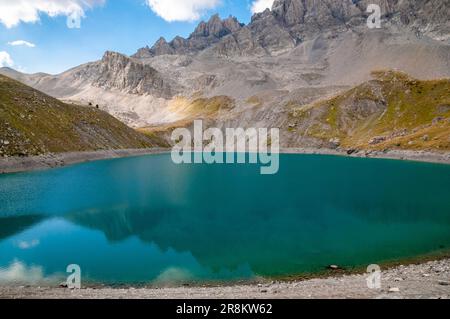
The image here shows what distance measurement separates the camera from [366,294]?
21109mm

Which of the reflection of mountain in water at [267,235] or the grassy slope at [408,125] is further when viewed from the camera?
the grassy slope at [408,125]

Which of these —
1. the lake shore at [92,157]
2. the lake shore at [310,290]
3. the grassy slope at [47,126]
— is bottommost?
the lake shore at [310,290]

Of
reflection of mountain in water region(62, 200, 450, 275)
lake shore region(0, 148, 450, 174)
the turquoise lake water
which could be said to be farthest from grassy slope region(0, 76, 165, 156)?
reflection of mountain in water region(62, 200, 450, 275)

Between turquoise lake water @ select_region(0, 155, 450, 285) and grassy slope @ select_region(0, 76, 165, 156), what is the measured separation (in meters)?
38.6

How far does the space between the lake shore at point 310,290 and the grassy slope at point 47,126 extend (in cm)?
9286

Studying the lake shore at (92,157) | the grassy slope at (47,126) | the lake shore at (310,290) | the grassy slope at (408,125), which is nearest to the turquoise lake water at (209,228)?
the lake shore at (310,290)

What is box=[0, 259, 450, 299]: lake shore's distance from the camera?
21406 millimetres

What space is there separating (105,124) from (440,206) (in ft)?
508

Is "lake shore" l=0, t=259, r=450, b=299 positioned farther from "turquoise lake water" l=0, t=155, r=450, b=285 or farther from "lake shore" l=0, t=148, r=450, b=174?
"lake shore" l=0, t=148, r=450, b=174

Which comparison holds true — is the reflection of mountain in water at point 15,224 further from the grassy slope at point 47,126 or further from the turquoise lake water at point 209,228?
the grassy slope at point 47,126

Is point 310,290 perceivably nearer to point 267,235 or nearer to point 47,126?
point 267,235

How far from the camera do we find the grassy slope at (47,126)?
112875 millimetres

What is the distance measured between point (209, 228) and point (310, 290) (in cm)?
2191

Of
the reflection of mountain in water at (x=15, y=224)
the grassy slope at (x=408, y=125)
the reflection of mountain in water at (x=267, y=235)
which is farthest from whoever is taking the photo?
the grassy slope at (x=408, y=125)
